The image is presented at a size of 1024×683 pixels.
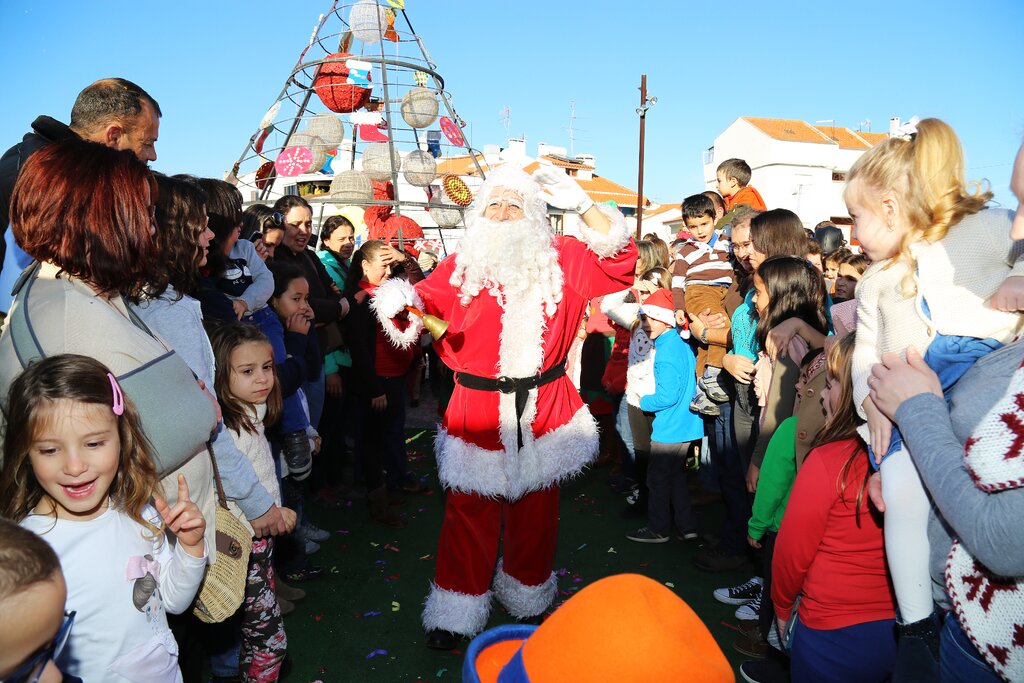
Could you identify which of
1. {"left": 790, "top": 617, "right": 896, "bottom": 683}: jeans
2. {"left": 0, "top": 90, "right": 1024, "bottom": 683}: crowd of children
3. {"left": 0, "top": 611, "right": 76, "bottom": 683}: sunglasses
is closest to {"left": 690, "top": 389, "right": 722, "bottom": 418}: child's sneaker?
{"left": 0, "top": 90, "right": 1024, "bottom": 683}: crowd of children

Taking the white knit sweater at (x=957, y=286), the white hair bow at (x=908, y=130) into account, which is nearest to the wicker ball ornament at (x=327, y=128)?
the white hair bow at (x=908, y=130)

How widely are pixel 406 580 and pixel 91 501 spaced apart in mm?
2388

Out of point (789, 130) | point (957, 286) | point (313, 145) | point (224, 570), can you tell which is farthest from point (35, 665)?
point (789, 130)

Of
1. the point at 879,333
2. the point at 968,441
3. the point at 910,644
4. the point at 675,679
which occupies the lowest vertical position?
the point at 910,644

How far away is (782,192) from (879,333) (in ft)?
122

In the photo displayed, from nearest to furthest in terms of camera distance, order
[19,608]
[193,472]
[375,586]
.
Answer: [19,608]
[193,472]
[375,586]

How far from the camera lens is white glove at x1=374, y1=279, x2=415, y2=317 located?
3047mm

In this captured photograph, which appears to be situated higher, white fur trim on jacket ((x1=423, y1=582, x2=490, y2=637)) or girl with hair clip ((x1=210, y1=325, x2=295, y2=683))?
girl with hair clip ((x1=210, y1=325, x2=295, y2=683))

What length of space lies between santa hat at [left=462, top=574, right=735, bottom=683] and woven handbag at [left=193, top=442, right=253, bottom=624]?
1393 millimetres

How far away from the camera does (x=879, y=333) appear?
1725 mm

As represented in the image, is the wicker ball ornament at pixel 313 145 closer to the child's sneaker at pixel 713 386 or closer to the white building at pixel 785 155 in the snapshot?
the child's sneaker at pixel 713 386

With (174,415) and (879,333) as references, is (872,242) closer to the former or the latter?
(879,333)

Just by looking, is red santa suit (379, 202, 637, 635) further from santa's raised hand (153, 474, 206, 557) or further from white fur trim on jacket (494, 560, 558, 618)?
santa's raised hand (153, 474, 206, 557)

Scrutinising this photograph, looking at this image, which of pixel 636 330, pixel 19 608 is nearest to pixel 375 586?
pixel 636 330
